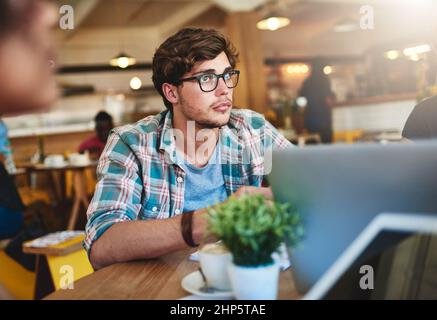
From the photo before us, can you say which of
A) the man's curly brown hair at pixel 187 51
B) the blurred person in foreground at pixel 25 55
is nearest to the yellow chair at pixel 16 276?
the man's curly brown hair at pixel 187 51

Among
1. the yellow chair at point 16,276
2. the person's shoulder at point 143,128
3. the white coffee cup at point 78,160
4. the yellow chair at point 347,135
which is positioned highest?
the person's shoulder at point 143,128

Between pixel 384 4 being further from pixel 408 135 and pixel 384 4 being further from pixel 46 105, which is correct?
pixel 46 105

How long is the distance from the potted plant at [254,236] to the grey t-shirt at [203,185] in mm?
798

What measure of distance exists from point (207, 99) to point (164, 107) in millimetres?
311

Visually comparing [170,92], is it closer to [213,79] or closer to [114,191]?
[213,79]

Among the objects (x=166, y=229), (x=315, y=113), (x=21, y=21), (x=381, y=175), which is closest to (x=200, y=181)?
(x=166, y=229)

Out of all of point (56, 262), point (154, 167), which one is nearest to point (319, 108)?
point (56, 262)

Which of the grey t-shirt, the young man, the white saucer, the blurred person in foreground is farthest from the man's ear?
the blurred person in foreground

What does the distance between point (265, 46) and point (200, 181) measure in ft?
37.1

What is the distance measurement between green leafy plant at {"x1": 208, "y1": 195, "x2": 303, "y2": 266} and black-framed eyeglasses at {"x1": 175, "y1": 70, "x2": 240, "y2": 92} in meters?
0.85

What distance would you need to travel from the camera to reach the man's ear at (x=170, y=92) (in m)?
1.75

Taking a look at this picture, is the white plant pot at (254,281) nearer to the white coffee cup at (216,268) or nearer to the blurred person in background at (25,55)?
the white coffee cup at (216,268)

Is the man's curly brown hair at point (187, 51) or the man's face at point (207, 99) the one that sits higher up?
the man's curly brown hair at point (187, 51)

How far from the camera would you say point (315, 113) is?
23.4 ft
